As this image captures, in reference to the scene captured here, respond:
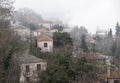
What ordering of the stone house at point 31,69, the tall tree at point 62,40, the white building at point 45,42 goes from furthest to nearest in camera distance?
1. the white building at point 45,42
2. the tall tree at point 62,40
3. the stone house at point 31,69

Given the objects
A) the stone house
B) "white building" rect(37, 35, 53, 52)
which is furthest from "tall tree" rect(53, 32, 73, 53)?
the stone house

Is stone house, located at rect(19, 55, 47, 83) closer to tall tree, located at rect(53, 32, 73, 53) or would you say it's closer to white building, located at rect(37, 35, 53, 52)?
tall tree, located at rect(53, 32, 73, 53)

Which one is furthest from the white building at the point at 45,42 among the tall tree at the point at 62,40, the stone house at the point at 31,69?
the stone house at the point at 31,69

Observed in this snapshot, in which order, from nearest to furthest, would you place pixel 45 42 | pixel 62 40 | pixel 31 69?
pixel 31 69 < pixel 62 40 < pixel 45 42

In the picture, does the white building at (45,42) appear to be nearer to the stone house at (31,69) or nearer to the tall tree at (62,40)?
the tall tree at (62,40)

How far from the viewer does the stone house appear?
15213mm

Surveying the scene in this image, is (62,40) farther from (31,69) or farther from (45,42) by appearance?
(31,69)

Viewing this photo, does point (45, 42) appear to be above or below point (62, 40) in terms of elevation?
below

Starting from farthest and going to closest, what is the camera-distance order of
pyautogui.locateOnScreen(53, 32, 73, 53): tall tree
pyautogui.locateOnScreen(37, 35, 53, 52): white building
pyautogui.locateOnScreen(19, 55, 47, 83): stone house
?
pyautogui.locateOnScreen(37, 35, 53, 52): white building → pyautogui.locateOnScreen(53, 32, 73, 53): tall tree → pyautogui.locateOnScreen(19, 55, 47, 83): stone house

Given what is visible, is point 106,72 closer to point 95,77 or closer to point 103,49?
point 95,77

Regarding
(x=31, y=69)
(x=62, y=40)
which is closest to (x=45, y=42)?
(x=62, y=40)

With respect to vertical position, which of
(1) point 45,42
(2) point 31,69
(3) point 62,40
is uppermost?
(3) point 62,40

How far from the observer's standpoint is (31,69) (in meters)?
17.7

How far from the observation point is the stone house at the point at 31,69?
15213mm
